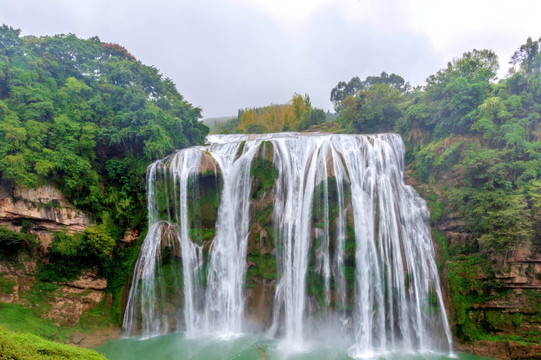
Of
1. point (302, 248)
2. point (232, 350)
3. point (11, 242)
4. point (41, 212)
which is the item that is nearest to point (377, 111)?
point (302, 248)

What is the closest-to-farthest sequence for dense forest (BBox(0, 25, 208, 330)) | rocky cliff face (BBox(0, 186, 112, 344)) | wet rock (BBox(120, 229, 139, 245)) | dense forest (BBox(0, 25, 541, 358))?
dense forest (BBox(0, 25, 541, 358)) → rocky cliff face (BBox(0, 186, 112, 344)) → dense forest (BBox(0, 25, 208, 330)) → wet rock (BBox(120, 229, 139, 245))

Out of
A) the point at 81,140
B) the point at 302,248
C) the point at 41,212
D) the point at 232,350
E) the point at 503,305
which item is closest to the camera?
the point at 503,305

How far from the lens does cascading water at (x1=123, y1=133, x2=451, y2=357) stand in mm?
12039

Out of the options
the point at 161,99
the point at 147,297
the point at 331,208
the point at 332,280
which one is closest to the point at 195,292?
the point at 147,297

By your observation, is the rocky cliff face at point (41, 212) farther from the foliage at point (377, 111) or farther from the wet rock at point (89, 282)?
the foliage at point (377, 111)

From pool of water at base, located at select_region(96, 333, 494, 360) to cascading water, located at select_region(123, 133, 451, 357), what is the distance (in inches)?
19.6

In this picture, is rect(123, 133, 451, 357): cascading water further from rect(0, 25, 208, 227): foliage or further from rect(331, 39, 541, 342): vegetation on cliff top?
rect(0, 25, 208, 227): foliage

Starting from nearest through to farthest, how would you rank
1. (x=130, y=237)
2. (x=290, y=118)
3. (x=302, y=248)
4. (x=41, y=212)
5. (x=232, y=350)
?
(x=232, y=350), (x=41, y=212), (x=302, y=248), (x=130, y=237), (x=290, y=118)

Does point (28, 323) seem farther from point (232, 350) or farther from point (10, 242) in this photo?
point (232, 350)

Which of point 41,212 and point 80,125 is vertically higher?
point 80,125

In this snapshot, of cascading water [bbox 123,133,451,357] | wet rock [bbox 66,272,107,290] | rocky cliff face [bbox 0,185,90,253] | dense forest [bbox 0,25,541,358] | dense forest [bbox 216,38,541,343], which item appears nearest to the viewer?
dense forest [bbox 216,38,541,343]

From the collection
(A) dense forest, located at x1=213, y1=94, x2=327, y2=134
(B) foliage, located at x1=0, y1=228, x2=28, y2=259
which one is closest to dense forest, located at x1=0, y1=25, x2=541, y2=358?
(B) foliage, located at x1=0, y1=228, x2=28, y2=259

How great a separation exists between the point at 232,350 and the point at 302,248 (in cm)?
Result: 494

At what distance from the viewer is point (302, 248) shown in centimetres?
1291
